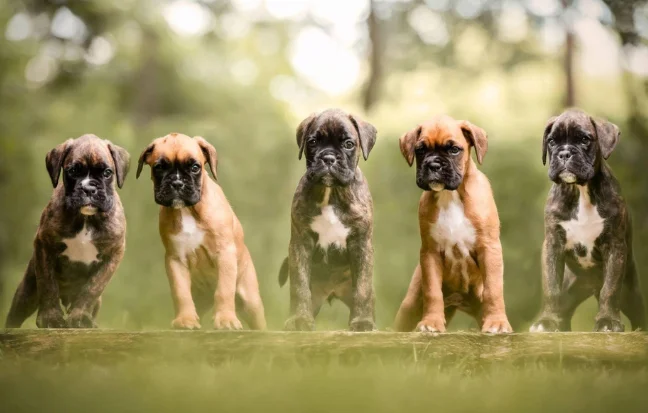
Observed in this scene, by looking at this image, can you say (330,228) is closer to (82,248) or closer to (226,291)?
(226,291)

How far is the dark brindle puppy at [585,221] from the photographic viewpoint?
5.84 m

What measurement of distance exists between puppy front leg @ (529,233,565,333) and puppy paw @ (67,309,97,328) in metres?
3.26

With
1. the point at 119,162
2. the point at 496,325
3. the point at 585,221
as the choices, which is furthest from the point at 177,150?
the point at 585,221

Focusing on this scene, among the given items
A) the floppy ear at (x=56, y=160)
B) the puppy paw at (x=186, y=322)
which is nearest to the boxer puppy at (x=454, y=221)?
the puppy paw at (x=186, y=322)

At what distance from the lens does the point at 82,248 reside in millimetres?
6082

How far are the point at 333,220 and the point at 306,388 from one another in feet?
4.30

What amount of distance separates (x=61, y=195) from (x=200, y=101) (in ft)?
22.0

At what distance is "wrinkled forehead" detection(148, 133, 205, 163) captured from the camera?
19.2 feet

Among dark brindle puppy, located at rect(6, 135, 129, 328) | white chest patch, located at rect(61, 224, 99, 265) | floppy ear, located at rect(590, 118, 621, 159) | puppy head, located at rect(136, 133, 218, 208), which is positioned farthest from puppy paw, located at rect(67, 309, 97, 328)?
floppy ear, located at rect(590, 118, 621, 159)

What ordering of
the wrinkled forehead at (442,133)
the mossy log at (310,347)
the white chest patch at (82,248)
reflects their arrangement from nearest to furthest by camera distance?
the mossy log at (310,347), the wrinkled forehead at (442,133), the white chest patch at (82,248)

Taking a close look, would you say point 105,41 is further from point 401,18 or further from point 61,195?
point 61,195

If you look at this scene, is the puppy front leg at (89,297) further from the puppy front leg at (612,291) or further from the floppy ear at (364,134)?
the puppy front leg at (612,291)

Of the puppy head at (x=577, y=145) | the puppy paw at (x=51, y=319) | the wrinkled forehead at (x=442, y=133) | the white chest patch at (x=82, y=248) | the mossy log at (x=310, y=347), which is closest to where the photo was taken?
the mossy log at (x=310, y=347)

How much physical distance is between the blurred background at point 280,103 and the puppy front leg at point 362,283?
1.76 metres
